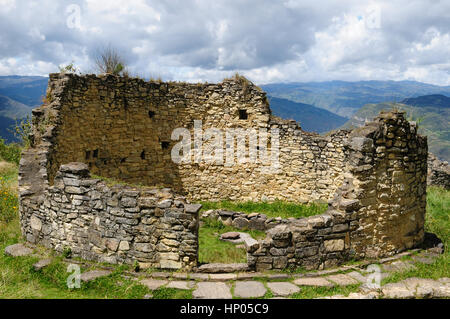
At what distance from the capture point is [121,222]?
6.75 meters

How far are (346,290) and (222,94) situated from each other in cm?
994

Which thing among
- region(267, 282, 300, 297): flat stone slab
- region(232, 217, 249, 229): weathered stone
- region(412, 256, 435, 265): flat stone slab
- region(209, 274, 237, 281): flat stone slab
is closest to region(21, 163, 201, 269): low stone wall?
region(209, 274, 237, 281): flat stone slab

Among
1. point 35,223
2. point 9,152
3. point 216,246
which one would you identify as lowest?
point 216,246

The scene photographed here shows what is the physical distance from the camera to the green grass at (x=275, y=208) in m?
12.5

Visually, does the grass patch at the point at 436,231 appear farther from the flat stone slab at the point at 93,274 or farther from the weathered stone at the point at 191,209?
the flat stone slab at the point at 93,274

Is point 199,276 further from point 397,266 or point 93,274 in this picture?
point 397,266

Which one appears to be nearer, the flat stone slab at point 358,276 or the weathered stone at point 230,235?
the flat stone slab at point 358,276

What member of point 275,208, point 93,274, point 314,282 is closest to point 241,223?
point 275,208

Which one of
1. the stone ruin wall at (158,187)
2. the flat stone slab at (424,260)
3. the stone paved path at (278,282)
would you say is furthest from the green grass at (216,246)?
the flat stone slab at (424,260)

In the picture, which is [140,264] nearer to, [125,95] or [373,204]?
[373,204]

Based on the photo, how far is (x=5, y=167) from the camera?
19312 mm

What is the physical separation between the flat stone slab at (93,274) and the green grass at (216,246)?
2.11m

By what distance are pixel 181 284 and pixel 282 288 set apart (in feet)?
6.41

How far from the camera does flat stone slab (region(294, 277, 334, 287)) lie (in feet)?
20.9
